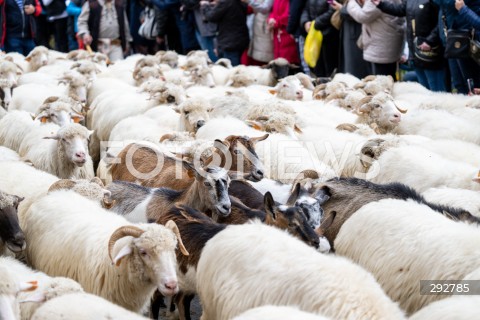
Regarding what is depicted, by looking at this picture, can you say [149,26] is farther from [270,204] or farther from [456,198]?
[270,204]

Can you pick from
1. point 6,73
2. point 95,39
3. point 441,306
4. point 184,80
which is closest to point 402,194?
point 441,306

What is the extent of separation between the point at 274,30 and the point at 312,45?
156 cm

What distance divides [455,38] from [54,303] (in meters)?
7.49

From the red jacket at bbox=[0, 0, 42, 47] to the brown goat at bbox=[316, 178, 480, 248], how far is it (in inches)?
544

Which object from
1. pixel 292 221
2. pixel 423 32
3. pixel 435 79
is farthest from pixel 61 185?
pixel 435 79

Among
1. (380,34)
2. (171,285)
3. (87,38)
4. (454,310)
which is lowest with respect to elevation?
(87,38)

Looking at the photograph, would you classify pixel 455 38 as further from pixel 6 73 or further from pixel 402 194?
pixel 6 73

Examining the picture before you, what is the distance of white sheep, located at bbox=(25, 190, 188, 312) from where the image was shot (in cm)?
516

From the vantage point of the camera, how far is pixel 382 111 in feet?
31.1

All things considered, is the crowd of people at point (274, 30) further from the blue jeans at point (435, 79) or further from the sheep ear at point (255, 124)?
the sheep ear at point (255, 124)

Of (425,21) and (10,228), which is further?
(425,21)

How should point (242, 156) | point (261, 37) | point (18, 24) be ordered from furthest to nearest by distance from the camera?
1. point (18, 24)
2. point (261, 37)
3. point (242, 156)

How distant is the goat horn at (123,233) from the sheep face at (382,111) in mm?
4854

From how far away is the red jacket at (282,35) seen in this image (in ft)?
51.1
